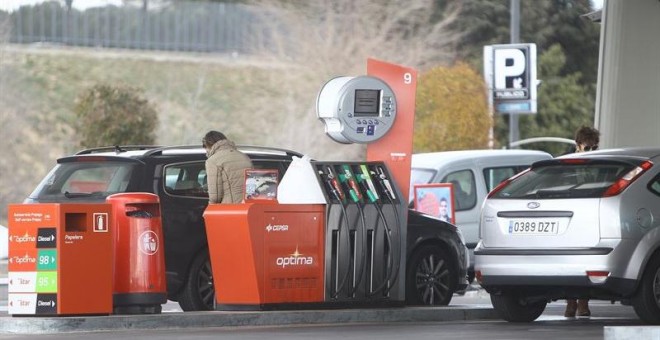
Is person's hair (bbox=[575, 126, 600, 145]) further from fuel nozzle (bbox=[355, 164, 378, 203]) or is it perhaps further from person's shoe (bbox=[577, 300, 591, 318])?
fuel nozzle (bbox=[355, 164, 378, 203])

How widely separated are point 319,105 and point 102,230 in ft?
9.25

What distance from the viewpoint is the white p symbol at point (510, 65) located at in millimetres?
36438

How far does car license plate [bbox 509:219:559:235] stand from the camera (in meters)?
14.4

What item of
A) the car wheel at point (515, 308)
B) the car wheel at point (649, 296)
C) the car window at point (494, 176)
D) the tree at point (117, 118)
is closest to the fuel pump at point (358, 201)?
the car wheel at point (515, 308)

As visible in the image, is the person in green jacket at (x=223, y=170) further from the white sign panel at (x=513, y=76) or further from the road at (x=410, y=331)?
the white sign panel at (x=513, y=76)

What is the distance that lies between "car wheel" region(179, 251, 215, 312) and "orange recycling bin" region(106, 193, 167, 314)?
4.43 feet

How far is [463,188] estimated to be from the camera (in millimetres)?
23188

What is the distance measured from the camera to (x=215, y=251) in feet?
50.4

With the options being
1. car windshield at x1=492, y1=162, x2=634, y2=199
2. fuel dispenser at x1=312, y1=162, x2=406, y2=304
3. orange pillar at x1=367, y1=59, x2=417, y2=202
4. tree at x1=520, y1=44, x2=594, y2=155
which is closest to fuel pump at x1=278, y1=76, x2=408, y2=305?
fuel dispenser at x1=312, y1=162, x2=406, y2=304

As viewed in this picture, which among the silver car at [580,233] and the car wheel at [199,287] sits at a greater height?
the silver car at [580,233]

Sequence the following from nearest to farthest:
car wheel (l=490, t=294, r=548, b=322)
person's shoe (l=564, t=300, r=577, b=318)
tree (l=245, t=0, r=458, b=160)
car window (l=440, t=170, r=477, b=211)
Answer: car wheel (l=490, t=294, r=548, b=322) < person's shoe (l=564, t=300, r=577, b=318) < car window (l=440, t=170, r=477, b=211) < tree (l=245, t=0, r=458, b=160)

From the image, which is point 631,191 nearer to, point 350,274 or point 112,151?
point 350,274

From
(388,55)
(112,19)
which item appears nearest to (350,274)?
(388,55)

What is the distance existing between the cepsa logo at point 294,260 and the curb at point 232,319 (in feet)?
1.53
